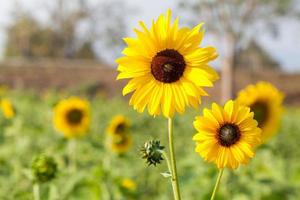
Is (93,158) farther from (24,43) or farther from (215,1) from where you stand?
(24,43)

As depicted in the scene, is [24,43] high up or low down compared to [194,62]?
up

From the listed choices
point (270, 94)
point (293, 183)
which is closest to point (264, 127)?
point (270, 94)

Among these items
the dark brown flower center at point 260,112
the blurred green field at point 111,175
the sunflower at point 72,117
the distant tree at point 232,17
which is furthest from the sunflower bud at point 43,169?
the distant tree at point 232,17

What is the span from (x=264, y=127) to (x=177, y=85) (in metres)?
1.94

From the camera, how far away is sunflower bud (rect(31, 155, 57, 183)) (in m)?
2.11

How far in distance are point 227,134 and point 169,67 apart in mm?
182

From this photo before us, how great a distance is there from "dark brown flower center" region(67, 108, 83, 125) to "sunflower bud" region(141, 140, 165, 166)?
277 cm

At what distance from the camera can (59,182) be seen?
9.86ft

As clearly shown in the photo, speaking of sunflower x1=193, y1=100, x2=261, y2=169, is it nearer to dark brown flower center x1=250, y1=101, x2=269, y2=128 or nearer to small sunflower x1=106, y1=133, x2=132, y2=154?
dark brown flower center x1=250, y1=101, x2=269, y2=128

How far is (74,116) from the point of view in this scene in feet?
13.6

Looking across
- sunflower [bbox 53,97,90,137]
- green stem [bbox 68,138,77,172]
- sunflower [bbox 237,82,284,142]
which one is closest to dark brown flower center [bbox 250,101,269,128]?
sunflower [bbox 237,82,284,142]

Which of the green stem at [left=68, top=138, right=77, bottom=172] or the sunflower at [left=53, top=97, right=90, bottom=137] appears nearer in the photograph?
the green stem at [left=68, top=138, right=77, bottom=172]

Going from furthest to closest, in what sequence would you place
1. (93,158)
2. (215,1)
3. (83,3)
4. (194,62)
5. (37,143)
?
(83,3)
(215,1)
(37,143)
(93,158)
(194,62)

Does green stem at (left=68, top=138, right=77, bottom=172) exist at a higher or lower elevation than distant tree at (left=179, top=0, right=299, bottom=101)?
lower
